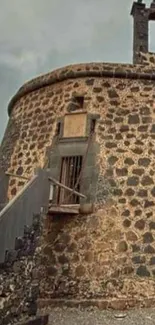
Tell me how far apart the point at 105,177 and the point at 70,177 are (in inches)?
30.0

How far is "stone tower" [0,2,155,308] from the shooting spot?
8.83 m

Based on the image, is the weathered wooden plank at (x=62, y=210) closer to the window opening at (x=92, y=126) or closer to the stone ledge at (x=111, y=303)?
the stone ledge at (x=111, y=303)

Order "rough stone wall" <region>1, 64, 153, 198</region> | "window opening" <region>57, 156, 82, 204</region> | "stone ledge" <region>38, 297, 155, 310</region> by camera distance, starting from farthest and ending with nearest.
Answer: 1. "rough stone wall" <region>1, 64, 153, 198</region>
2. "window opening" <region>57, 156, 82, 204</region>
3. "stone ledge" <region>38, 297, 155, 310</region>

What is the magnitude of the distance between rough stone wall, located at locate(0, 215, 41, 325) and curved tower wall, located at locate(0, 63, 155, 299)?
99cm

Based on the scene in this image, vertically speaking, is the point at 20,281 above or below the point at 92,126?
below

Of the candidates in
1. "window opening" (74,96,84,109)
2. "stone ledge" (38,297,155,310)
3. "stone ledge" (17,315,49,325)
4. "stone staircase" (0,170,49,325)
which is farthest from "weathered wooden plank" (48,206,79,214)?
"window opening" (74,96,84,109)

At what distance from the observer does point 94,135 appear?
32.2 ft

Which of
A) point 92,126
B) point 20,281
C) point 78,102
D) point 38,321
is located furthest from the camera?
point 78,102

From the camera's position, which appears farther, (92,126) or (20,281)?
(92,126)

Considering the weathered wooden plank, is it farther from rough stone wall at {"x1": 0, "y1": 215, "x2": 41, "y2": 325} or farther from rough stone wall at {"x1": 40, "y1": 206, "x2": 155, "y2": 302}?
rough stone wall at {"x1": 0, "y1": 215, "x2": 41, "y2": 325}

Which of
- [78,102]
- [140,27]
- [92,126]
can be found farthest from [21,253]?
[140,27]

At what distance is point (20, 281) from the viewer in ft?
23.0

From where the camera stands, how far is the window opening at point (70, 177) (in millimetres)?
9562

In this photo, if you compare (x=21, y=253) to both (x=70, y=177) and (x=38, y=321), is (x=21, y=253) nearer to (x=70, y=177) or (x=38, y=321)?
(x=38, y=321)
